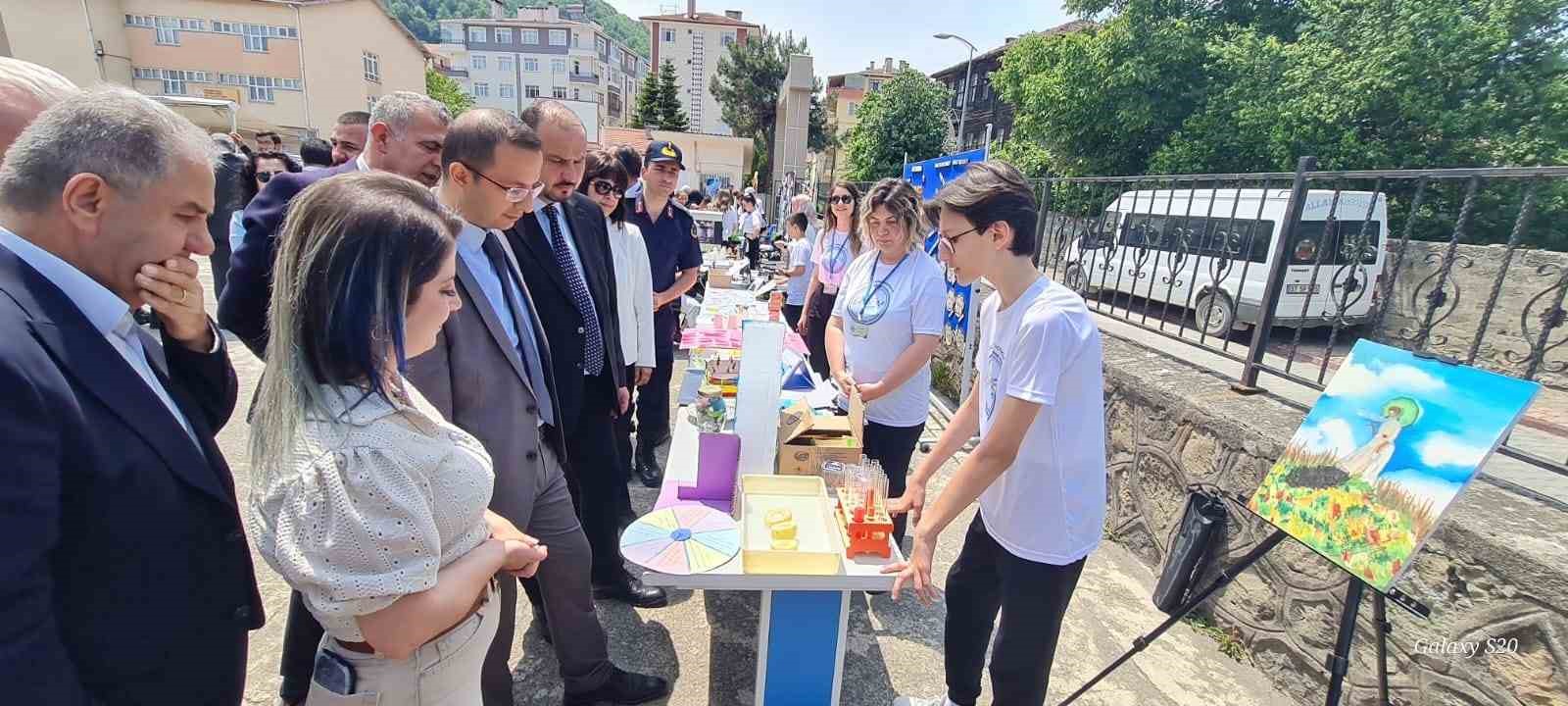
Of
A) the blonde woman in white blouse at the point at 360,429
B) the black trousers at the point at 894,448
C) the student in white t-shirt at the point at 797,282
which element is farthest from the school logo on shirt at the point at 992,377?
the student in white t-shirt at the point at 797,282

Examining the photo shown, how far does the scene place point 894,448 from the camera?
301 centimetres

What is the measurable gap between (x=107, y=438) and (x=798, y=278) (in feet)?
19.1

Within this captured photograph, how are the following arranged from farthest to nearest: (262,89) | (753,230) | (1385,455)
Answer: (262,89)
(753,230)
(1385,455)

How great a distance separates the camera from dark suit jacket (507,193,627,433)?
7.75ft

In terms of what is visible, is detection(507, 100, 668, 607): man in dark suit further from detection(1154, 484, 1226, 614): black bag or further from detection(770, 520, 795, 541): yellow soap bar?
detection(1154, 484, 1226, 614): black bag

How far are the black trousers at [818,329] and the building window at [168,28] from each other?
4268cm

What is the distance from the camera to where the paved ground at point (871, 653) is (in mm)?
2434

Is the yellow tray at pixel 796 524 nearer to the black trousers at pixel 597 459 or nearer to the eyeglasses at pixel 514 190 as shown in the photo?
the black trousers at pixel 597 459

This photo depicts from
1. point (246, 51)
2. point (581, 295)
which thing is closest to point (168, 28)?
point (246, 51)

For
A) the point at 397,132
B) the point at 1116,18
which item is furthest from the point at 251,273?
the point at 1116,18

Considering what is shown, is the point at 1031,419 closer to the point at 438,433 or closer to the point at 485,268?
the point at 438,433

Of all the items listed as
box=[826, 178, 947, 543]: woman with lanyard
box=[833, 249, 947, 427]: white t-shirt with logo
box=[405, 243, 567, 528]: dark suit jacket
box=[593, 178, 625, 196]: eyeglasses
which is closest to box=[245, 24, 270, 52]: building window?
box=[593, 178, 625, 196]: eyeglasses

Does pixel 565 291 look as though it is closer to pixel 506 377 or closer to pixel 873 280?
pixel 506 377

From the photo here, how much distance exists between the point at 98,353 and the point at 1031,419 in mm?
1816
